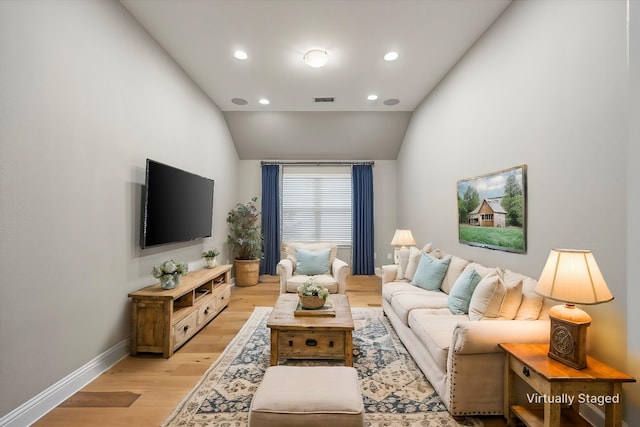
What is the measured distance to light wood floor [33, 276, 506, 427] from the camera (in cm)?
183

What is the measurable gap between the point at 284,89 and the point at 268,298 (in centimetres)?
319

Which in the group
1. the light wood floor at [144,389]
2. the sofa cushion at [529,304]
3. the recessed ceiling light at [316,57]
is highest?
the recessed ceiling light at [316,57]

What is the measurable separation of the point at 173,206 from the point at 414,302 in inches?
109

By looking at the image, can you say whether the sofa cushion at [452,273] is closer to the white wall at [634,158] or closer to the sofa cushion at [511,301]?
the sofa cushion at [511,301]

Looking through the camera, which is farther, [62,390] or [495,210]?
[495,210]

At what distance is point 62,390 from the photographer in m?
2.01

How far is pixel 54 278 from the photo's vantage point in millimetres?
1971

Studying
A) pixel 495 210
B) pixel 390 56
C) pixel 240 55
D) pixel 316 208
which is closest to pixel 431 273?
pixel 495 210

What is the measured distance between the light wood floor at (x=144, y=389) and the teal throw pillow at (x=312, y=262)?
1.23 m

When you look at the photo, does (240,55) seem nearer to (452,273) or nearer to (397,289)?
(397,289)

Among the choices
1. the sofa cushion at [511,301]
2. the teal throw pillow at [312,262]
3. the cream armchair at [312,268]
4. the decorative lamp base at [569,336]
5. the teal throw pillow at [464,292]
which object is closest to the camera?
the decorative lamp base at [569,336]

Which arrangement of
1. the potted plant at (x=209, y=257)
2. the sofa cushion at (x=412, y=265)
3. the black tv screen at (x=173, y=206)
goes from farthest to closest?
1. the potted plant at (x=209, y=257)
2. the sofa cushion at (x=412, y=265)
3. the black tv screen at (x=173, y=206)

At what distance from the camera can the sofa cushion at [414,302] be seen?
8.93 feet

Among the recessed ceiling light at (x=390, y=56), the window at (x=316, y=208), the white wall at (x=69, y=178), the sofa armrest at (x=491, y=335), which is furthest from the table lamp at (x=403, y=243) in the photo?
the white wall at (x=69, y=178)
